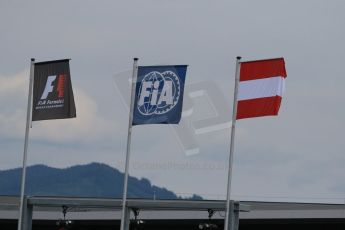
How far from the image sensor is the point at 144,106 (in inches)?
1318

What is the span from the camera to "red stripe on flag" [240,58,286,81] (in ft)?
103

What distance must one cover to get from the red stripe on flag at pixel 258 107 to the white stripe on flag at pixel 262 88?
4.9 inches

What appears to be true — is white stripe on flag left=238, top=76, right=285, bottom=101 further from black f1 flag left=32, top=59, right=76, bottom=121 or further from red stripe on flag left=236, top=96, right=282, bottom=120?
black f1 flag left=32, top=59, right=76, bottom=121

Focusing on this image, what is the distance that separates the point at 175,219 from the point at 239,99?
1116 centimetres

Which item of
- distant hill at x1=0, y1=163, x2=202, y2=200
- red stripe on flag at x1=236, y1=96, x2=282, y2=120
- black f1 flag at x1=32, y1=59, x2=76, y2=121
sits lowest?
red stripe on flag at x1=236, y1=96, x2=282, y2=120

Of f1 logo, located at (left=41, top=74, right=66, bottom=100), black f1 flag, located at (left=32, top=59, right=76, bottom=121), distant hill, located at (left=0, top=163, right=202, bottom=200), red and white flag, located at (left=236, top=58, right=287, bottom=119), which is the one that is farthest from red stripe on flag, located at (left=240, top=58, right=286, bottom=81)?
distant hill, located at (left=0, top=163, right=202, bottom=200)

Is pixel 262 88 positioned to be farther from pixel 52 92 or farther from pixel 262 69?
pixel 52 92

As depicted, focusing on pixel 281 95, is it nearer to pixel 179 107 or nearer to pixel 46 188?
pixel 179 107

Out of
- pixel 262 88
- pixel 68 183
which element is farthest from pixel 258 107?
pixel 68 183

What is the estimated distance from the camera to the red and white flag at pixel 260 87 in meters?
31.3

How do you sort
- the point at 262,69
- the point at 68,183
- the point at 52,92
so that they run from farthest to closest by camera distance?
the point at 68,183 → the point at 52,92 → the point at 262,69

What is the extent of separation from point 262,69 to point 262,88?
56 cm

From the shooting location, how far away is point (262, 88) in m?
31.6

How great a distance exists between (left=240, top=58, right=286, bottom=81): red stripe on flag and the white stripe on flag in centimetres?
12
